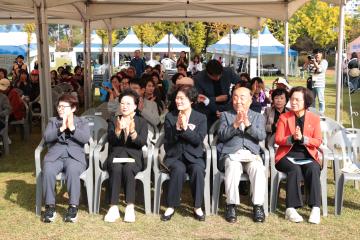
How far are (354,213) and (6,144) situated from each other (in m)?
5.18

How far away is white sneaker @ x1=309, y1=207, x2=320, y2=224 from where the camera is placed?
174 inches

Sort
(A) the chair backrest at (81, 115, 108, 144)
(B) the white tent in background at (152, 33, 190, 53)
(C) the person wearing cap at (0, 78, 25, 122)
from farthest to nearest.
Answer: (B) the white tent in background at (152, 33, 190, 53) → (C) the person wearing cap at (0, 78, 25, 122) → (A) the chair backrest at (81, 115, 108, 144)

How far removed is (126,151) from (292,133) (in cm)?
165

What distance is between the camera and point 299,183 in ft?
14.9

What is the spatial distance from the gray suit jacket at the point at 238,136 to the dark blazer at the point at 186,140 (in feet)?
0.66

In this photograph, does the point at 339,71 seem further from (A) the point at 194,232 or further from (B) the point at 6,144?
(B) the point at 6,144

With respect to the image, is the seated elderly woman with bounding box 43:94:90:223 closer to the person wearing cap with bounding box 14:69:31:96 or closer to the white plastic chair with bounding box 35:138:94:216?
the white plastic chair with bounding box 35:138:94:216

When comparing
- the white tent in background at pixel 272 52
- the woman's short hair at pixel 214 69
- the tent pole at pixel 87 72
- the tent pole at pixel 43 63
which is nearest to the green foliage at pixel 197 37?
the white tent in background at pixel 272 52

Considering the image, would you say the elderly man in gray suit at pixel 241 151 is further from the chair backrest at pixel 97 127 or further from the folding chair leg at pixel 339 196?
the chair backrest at pixel 97 127

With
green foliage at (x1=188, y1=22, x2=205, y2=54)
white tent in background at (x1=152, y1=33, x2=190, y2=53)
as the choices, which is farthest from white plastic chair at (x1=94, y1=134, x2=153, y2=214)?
green foliage at (x1=188, y1=22, x2=205, y2=54)

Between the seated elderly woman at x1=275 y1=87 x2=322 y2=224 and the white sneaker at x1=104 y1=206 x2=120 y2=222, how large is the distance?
1628 millimetres

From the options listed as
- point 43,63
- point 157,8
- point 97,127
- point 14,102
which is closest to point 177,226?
point 97,127

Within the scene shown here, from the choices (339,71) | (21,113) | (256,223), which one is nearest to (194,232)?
(256,223)

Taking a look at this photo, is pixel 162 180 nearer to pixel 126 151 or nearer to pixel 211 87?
pixel 126 151
